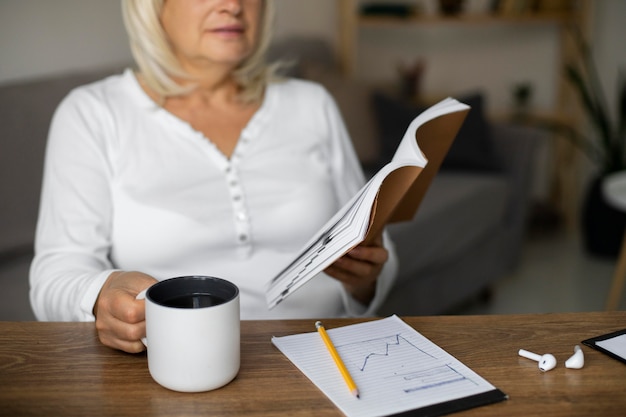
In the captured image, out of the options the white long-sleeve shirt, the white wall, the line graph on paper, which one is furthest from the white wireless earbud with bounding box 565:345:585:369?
the white wall

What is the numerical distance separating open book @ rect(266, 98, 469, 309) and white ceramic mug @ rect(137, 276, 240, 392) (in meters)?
0.12

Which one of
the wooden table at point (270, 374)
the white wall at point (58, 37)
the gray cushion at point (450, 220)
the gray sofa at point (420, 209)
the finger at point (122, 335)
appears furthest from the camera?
the gray cushion at point (450, 220)

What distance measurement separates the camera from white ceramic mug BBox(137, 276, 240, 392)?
0.69m

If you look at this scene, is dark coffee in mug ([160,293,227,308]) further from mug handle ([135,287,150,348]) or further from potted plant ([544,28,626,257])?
potted plant ([544,28,626,257])

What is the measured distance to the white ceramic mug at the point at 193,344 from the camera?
692 millimetres

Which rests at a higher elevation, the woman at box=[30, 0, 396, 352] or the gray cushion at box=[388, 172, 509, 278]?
the woman at box=[30, 0, 396, 352]

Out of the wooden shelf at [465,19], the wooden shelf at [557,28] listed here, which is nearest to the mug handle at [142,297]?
the wooden shelf at [557,28]

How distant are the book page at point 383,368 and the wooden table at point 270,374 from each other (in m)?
0.02

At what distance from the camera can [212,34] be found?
1.20 m

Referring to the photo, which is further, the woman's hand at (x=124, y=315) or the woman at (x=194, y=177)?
the woman at (x=194, y=177)

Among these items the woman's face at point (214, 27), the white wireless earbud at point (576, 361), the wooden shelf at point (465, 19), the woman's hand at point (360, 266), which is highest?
the woman's face at point (214, 27)

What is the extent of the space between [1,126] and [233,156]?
2.59 ft

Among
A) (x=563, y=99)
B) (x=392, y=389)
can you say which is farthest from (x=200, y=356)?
(x=563, y=99)

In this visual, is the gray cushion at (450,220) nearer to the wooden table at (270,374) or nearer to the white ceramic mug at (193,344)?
the wooden table at (270,374)
